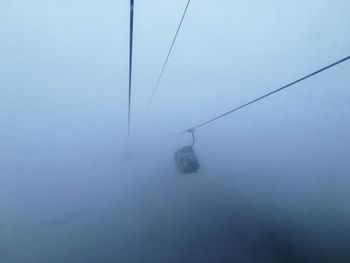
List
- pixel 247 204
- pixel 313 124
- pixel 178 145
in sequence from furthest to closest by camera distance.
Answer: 1. pixel 313 124
2. pixel 178 145
3. pixel 247 204

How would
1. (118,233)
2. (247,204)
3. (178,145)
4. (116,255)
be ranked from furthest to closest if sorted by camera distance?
(178,145), (247,204), (118,233), (116,255)

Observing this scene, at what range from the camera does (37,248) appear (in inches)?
85.7

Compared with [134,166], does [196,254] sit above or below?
below

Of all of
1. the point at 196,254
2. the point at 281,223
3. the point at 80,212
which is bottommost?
the point at 196,254

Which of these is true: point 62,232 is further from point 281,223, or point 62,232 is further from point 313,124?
point 313,124

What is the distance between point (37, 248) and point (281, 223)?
99.8 inches

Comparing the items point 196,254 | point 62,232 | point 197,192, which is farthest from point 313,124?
point 62,232

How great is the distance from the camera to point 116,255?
2094 millimetres

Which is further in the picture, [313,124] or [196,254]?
[313,124]

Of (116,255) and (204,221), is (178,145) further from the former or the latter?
(116,255)

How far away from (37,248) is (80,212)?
1.59 ft

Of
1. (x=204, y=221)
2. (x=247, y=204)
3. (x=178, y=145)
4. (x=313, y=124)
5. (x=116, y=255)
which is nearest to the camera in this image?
(x=116, y=255)

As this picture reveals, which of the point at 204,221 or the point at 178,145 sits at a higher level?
the point at 178,145

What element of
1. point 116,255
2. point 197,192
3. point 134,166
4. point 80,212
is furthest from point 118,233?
point 197,192
